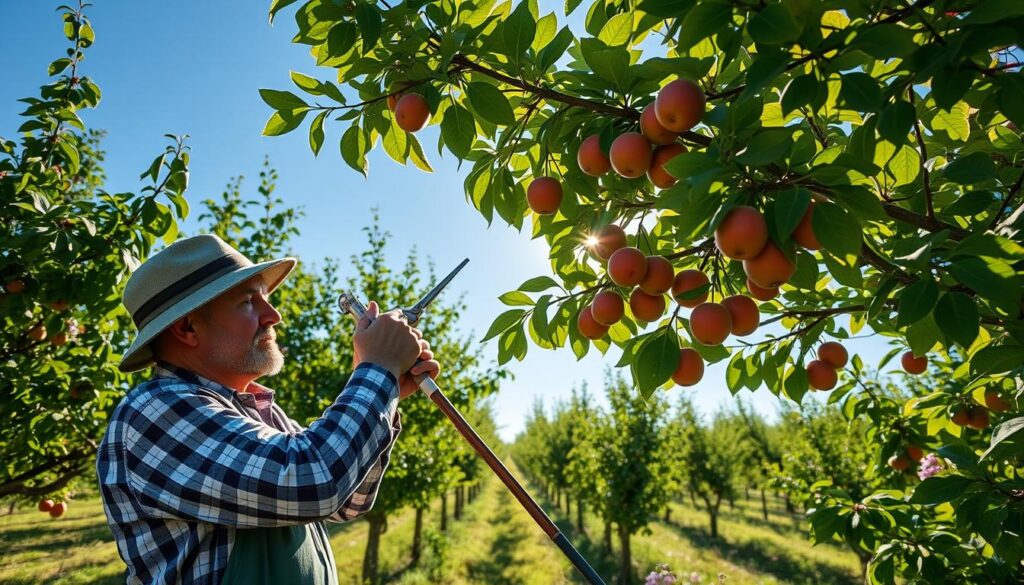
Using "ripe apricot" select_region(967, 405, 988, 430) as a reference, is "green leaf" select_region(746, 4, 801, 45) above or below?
above

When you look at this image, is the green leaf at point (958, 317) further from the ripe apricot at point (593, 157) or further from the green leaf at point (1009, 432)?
the ripe apricot at point (593, 157)

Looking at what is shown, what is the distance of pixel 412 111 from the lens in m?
1.37

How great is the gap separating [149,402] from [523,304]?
1095mm

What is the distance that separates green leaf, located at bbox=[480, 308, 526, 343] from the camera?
1.69 metres

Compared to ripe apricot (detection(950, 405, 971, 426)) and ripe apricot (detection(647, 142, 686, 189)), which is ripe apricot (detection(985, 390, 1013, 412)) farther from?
ripe apricot (detection(647, 142, 686, 189))

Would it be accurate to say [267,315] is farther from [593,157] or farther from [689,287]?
[689,287]

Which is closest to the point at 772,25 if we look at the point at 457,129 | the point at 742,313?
the point at 742,313

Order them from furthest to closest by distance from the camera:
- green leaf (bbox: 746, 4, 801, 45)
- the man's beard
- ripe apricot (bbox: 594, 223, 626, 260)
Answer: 1. the man's beard
2. ripe apricot (bbox: 594, 223, 626, 260)
3. green leaf (bbox: 746, 4, 801, 45)

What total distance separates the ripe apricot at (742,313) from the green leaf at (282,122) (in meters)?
1.27

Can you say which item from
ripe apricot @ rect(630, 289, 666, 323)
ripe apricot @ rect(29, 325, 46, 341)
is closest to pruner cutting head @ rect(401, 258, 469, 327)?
ripe apricot @ rect(630, 289, 666, 323)

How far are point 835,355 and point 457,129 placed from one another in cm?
151

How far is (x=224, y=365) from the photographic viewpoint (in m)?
1.80

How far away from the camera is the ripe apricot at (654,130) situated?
116cm

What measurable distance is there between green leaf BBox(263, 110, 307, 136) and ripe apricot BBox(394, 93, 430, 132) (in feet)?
1.07
